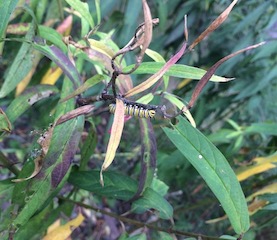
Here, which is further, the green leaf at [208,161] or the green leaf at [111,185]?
the green leaf at [111,185]

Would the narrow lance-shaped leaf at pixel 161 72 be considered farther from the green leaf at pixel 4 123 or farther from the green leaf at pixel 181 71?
the green leaf at pixel 4 123

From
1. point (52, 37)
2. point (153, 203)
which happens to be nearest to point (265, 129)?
point (153, 203)

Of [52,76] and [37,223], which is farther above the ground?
[52,76]

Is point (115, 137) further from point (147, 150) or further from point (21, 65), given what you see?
point (21, 65)

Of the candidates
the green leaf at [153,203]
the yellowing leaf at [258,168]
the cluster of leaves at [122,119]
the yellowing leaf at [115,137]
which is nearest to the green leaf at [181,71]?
the cluster of leaves at [122,119]

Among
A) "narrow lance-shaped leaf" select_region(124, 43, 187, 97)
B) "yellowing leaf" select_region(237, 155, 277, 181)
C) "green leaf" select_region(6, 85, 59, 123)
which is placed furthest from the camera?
"yellowing leaf" select_region(237, 155, 277, 181)

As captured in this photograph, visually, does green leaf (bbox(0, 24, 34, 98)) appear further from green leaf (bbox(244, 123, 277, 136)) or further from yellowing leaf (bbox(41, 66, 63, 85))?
green leaf (bbox(244, 123, 277, 136))

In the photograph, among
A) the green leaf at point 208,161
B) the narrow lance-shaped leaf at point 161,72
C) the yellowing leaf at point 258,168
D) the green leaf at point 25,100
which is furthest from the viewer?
the yellowing leaf at point 258,168

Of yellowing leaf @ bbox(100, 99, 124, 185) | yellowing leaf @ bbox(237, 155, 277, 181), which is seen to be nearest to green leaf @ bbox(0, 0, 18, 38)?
yellowing leaf @ bbox(100, 99, 124, 185)

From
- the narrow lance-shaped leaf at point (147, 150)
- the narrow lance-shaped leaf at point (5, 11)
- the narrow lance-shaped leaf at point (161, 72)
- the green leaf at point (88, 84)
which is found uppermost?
the narrow lance-shaped leaf at point (5, 11)
